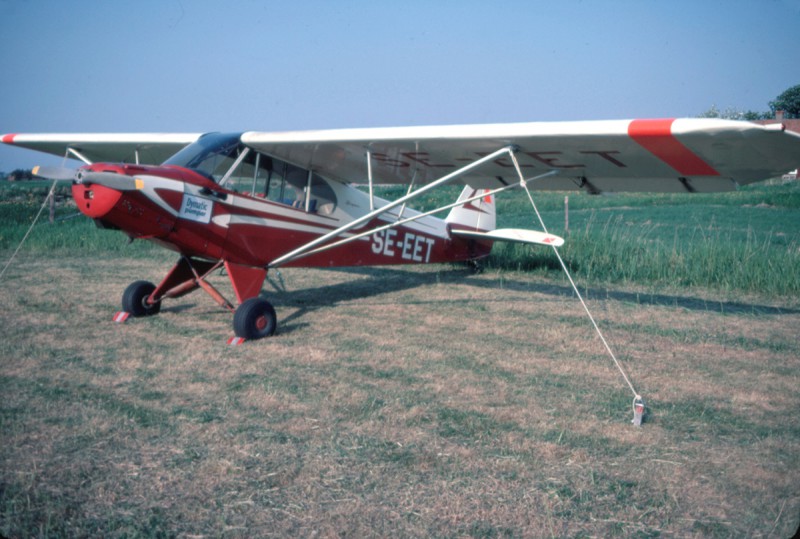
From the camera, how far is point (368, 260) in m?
8.12

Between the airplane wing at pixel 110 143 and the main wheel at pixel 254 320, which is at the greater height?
the airplane wing at pixel 110 143

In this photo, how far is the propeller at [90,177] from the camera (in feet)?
16.3

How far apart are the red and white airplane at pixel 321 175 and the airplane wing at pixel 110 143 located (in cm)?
2

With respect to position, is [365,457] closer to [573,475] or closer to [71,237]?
[573,475]

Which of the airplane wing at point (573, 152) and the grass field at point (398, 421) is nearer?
the grass field at point (398, 421)

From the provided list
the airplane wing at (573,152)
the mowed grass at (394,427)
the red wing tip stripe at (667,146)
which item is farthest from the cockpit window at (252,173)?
the red wing tip stripe at (667,146)

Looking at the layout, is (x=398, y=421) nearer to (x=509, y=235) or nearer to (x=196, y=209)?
(x=196, y=209)

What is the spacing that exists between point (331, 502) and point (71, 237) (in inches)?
500

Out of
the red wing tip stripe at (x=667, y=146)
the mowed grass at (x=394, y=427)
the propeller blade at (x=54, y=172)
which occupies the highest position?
the red wing tip stripe at (x=667, y=146)

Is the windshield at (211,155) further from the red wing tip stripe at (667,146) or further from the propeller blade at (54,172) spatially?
the red wing tip stripe at (667,146)

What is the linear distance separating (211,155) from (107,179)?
144cm

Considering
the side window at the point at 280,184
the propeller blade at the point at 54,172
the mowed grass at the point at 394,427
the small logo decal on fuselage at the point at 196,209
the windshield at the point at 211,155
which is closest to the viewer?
the mowed grass at the point at 394,427

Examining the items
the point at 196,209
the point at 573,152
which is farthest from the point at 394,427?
the point at 573,152

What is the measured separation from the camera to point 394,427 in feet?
11.4
